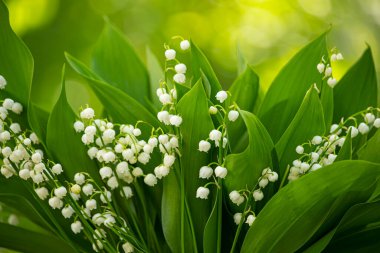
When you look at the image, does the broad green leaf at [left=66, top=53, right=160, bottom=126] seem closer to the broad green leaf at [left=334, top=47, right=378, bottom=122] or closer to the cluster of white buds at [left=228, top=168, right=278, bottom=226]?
the cluster of white buds at [left=228, top=168, right=278, bottom=226]

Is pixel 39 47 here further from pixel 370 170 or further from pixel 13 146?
pixel 370 170

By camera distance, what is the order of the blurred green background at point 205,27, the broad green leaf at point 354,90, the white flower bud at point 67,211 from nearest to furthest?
the white flower bud at point 67,211 → the broad green leaf at point 354,90 → the blurred green background at point 205,27

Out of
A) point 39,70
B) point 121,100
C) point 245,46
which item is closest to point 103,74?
point 121,100

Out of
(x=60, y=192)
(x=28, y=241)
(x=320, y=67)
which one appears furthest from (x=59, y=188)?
(x=320, y=67)

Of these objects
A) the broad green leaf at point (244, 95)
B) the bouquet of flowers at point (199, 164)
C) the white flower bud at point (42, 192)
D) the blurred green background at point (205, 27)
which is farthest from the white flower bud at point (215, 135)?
the blurred green background at point (205, 27)

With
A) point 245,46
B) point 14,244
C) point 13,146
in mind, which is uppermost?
point 13,146

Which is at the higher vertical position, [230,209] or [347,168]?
[347,168]

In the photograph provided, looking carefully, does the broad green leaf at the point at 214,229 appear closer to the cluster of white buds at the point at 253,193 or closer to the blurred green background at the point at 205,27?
the cluster of white buds at the point at 253,193

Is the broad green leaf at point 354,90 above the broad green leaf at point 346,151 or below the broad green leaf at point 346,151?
below
